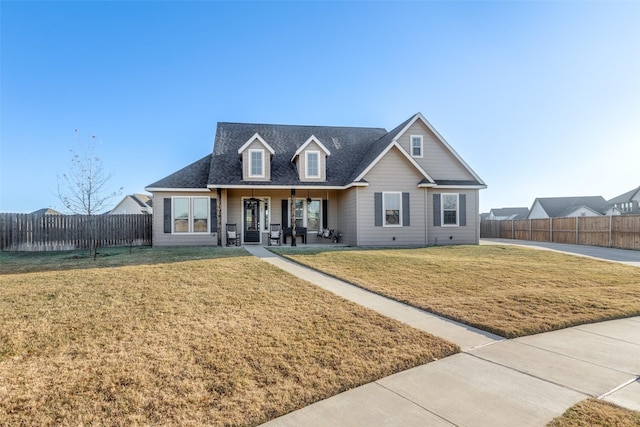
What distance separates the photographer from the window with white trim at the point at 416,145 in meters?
18.2

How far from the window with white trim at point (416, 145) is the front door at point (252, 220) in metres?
8.91

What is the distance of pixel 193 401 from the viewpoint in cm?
297

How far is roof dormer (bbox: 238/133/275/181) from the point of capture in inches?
658

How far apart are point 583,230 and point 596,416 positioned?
22.7 metres

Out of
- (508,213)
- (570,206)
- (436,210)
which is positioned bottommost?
(508,213)

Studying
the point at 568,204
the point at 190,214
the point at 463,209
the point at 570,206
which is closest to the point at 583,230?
the point at 463,209

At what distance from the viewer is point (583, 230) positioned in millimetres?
20562

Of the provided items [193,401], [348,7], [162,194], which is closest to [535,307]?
[193,401]

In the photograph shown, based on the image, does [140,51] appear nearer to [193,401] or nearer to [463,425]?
[193,401]

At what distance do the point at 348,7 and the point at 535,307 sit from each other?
12315mm

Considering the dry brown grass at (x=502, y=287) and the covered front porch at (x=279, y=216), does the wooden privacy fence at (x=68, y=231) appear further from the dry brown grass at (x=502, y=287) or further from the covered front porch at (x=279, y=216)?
the dry brown grass at (x=502, y=287)

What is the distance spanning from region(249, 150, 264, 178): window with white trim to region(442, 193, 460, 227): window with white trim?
385 inches

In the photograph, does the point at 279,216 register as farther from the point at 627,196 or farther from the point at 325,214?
the point at 627,196

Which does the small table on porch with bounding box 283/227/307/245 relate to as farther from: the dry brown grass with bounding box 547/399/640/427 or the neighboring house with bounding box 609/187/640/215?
the neighboring house with bounding box 609/187/640/215
